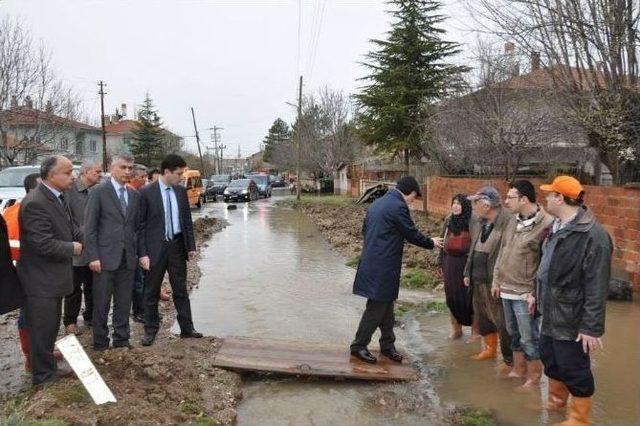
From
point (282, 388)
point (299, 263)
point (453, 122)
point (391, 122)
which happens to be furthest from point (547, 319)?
point (391, 122)

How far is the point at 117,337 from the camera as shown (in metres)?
5.46

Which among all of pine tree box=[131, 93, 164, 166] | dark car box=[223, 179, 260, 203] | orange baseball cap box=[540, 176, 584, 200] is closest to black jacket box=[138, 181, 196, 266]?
orange baseball cap box=[540, 176, 584, 200]

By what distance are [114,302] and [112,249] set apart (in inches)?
23.1

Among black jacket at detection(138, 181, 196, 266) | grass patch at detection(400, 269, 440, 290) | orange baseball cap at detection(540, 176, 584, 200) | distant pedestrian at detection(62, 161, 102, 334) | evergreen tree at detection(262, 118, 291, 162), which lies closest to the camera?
orange baseball cap at detection(540, 176, 584, 200)

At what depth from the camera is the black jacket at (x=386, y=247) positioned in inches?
204

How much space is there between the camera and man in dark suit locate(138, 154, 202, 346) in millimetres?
5805

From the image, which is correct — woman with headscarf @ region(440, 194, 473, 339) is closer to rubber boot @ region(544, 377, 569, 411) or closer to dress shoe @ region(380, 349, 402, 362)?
dress shoe @ region(380, 349, 402, 362)

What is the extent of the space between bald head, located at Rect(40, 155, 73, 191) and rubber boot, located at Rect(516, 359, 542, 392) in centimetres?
427

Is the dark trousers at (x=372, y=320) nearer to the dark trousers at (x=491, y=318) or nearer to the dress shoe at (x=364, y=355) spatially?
the dress shoe at (x=364, y=355)

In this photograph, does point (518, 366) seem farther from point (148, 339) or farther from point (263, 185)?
point (263, 185)

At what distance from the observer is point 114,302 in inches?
216

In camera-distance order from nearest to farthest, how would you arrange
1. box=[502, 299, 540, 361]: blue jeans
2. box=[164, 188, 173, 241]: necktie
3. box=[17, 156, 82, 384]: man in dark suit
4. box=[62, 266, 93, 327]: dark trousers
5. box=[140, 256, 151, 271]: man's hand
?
box=[17, 156, 82, 384]: man in dark suit
box=[502, 299, 540, 361]: blue jeans
box=[140, 256, 151, 271]: man's hand
box=[164, 188, 173, 241]: necktie
box=[62, 266, 93, 327]: dark trousers

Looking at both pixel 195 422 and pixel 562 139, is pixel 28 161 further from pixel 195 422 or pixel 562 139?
pixel 195 422

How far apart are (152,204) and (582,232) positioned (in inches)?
161
